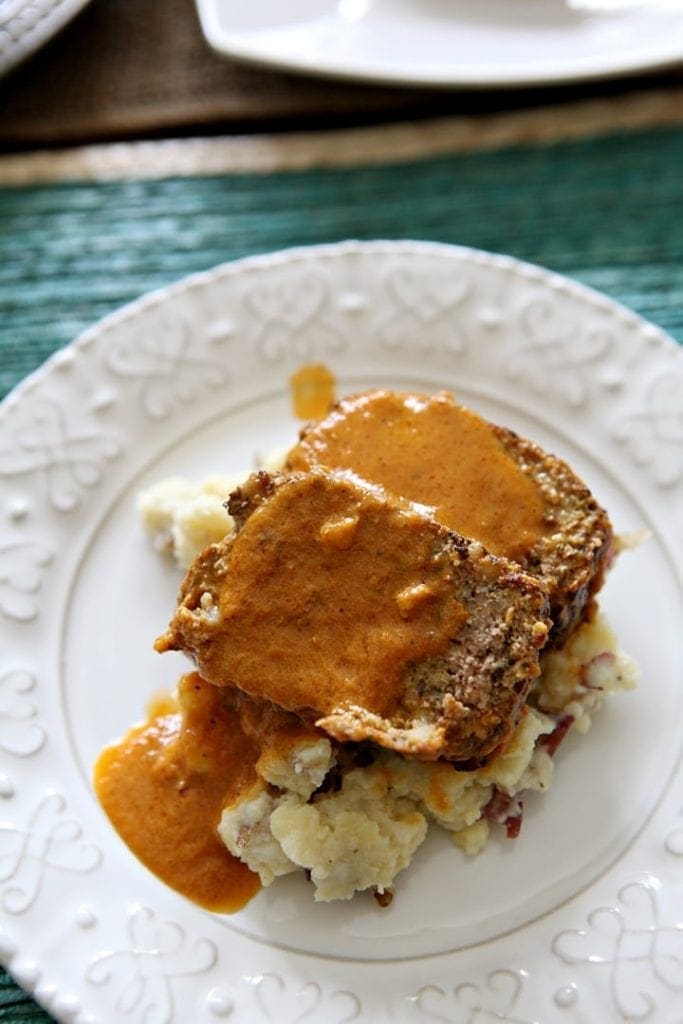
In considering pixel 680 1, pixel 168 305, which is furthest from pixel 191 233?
pixel 680 1

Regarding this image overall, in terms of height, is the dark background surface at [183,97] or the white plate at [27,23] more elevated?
the white plate at [27,23]

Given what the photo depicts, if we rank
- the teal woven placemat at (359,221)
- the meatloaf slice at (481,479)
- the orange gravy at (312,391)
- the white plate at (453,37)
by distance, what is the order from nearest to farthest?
the meatloaf slice at (481,479) < the orange gravy at (312,391) < the teal woven placemat at (359,221) < the white plate at (453,37)

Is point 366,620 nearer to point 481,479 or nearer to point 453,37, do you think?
point 481,479

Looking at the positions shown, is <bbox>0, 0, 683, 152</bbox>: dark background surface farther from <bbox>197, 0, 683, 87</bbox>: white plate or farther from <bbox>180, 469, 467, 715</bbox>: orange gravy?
<bbox>180, 469, 467, 715</bbox>: orange gravy

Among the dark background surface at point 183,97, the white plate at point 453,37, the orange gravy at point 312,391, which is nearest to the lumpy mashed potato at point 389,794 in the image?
the orange gravy at point 312,391

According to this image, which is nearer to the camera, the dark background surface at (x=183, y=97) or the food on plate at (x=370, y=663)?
the food on plate at (x=370, y=663)

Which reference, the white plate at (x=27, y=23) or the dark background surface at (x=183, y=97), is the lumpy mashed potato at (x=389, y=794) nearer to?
the dark background surface at (x=183, y=97)

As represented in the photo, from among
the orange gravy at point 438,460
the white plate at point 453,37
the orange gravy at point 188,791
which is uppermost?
the white plate at point 453,37
